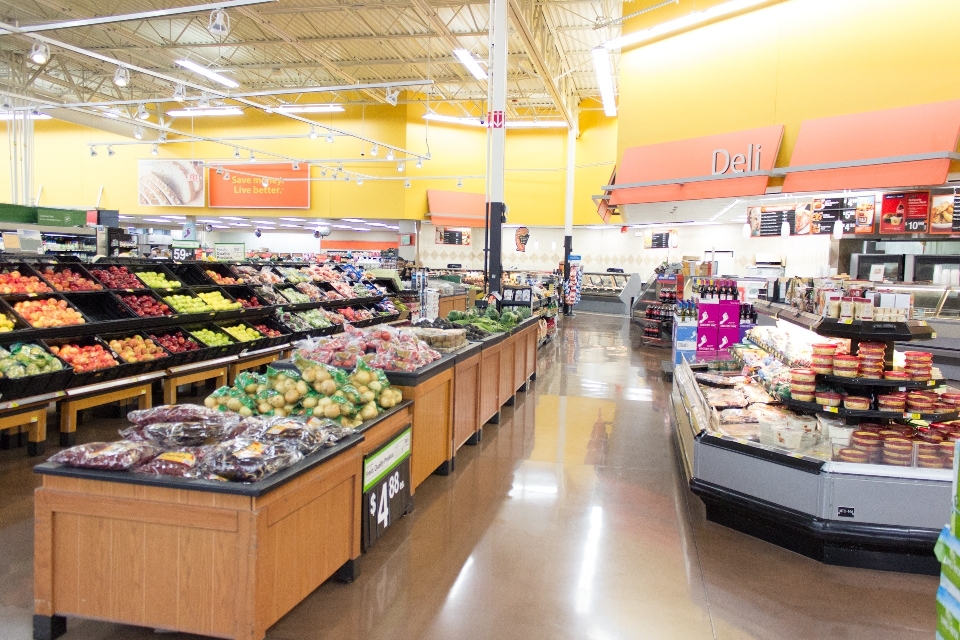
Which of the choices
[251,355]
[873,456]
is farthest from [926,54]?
[251,355]

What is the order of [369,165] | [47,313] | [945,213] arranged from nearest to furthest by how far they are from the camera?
[47,313]
[945,213]
[369,165]

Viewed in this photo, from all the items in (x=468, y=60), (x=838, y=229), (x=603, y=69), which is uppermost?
(x=468, y=60)

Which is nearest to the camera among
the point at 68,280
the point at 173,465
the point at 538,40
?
the point at 173,465

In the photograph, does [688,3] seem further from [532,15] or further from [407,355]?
[407,355]

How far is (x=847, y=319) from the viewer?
4.09 m

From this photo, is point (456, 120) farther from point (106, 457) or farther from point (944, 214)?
point (106, 457)

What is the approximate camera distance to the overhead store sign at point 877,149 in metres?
7.49

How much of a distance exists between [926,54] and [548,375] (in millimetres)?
6326

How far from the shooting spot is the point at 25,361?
5.24m

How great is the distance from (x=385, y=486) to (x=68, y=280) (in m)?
4.83

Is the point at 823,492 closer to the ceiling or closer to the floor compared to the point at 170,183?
closer to the floor

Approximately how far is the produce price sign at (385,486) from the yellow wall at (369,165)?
19605mm

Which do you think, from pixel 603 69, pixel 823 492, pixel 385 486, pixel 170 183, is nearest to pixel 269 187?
pixel 170 183

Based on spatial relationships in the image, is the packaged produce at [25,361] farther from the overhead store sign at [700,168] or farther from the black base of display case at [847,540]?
the overhead store sign at [700,168]
